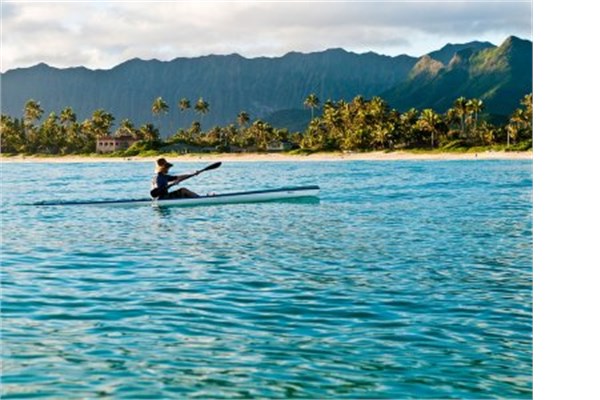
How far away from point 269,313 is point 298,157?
144 meters

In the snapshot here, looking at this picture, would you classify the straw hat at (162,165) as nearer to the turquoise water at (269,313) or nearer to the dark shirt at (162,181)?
the dark shirt at (162,181)

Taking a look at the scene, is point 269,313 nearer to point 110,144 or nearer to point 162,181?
point 162,181

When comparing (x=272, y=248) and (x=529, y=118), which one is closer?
(x=272, y=248)

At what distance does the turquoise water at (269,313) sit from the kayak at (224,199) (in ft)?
26.2

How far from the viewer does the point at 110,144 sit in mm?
192500

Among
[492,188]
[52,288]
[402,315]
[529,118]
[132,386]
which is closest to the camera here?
[132,386]

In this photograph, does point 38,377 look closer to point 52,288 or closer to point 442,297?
point 52,288

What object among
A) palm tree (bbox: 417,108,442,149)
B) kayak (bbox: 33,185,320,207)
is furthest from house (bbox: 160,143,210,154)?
kayak (bbox: 33,185,320,207)

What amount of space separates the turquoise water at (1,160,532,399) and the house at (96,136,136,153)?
167606 mm

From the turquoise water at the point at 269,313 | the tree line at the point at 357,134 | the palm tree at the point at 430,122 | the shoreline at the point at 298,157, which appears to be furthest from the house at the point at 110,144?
the turquoise water at the point at 269,313

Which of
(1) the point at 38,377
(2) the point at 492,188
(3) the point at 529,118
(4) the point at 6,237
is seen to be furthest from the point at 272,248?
(3) the point at 529,118

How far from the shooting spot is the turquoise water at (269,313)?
9.50m

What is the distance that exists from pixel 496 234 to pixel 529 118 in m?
132
